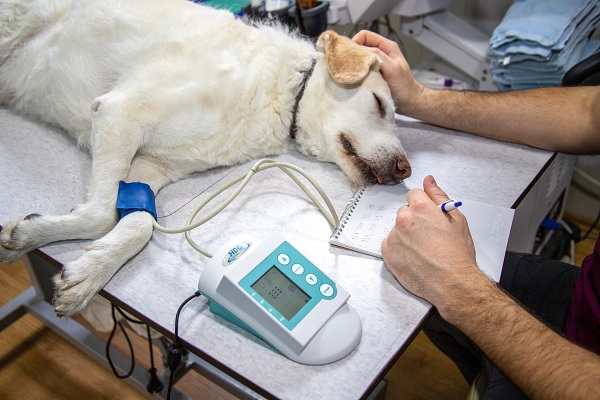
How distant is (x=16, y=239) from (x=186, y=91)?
565 millimetres

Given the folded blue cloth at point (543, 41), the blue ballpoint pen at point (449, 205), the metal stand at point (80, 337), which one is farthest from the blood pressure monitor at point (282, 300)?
the folded blue cloth at point (543, 41)

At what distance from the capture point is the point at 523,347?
98 centimetres

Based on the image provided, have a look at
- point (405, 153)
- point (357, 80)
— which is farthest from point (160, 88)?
point (405, 153)

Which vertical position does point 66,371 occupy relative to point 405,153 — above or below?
below

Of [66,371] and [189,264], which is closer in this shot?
[189,264]

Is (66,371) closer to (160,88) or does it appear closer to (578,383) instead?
(160,88)

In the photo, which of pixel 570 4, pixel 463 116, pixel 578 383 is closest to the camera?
pixel 578 383

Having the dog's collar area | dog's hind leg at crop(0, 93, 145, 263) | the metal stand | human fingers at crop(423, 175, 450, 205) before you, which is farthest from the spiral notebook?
the metal stand

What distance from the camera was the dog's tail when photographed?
1.74 meters

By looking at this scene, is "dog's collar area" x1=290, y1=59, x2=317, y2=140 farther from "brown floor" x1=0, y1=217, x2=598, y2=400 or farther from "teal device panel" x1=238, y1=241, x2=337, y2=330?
"brown floor" x1=0, y1=217, x2=598, y2=400

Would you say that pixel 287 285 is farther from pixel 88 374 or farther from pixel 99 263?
pixel 88 374

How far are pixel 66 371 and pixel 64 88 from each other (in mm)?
1181

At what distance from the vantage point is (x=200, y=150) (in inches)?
58.4

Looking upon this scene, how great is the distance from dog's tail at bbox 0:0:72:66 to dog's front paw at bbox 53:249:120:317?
1.01m
